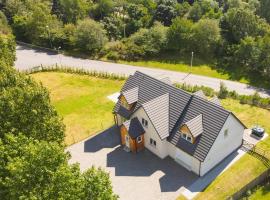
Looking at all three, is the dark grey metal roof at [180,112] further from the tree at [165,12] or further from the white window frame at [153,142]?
the tree at [165,12]

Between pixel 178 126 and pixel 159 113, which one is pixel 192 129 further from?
pixel 159 113

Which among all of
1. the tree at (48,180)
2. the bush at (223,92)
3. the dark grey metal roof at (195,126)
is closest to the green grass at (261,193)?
the dark grey metal roof at (195,126)

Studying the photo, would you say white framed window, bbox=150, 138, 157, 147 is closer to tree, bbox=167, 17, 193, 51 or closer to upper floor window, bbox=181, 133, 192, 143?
upper floor window, bbox=181, 133, 192, 143

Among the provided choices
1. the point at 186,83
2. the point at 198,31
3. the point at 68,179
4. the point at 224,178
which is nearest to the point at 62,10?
the point at 198,31

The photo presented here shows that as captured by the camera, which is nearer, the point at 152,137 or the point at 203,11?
the point at 152,137

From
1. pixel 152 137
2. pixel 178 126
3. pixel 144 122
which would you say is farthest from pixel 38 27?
pixel 178 126

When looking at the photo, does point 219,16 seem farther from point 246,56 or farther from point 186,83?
point 186,83
